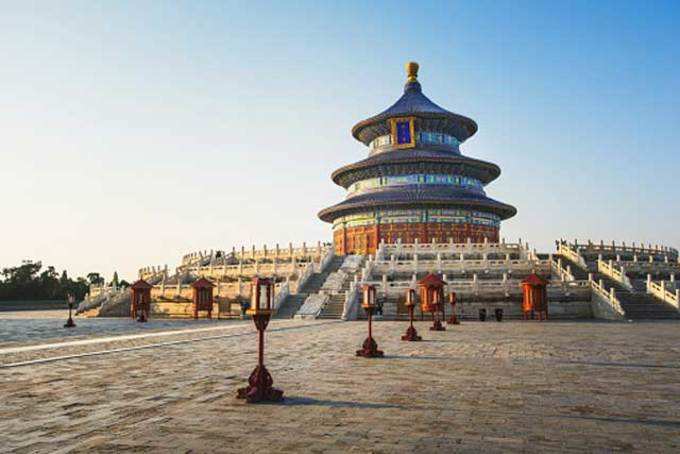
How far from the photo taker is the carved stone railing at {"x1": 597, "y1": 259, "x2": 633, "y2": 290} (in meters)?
32.7

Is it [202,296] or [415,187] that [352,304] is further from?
[415,187]

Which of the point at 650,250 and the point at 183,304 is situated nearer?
the point at 183,304

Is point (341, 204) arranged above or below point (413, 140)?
below

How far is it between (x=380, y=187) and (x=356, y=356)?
45010mm

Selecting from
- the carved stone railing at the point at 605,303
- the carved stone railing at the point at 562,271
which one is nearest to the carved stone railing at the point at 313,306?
the carved stone railing at the point at 562,271

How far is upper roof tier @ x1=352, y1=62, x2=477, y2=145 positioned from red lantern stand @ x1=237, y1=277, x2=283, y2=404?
52.4 m

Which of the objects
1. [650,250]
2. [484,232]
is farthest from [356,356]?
[484,232]

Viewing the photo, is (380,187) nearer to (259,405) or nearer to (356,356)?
(356,356)

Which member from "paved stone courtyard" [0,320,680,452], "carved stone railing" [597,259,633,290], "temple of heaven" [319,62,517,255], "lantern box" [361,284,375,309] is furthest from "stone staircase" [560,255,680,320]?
"temple of heaven" [319,62,517,255]

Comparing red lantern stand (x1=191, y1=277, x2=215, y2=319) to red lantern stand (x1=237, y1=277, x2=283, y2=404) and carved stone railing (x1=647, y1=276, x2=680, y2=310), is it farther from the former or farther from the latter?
red lantern stand (x1=237, y1=277, x2=283, y2=404)

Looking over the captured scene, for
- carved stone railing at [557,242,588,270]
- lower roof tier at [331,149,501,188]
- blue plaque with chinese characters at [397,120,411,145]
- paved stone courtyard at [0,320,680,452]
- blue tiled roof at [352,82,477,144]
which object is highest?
blue tiled roof at [352,82,477,144]

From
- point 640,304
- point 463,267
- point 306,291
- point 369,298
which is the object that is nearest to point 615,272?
point 640,304

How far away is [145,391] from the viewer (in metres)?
8.60

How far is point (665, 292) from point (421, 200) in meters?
25.2
